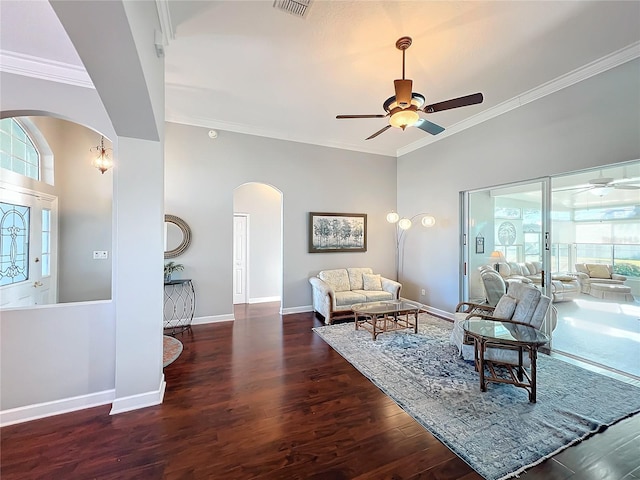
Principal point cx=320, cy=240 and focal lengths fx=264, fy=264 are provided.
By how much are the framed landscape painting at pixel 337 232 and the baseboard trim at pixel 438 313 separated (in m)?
1.72

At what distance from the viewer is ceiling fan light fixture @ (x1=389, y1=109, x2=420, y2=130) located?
99.2 inches

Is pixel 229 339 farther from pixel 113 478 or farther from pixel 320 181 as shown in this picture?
pixel 320 181

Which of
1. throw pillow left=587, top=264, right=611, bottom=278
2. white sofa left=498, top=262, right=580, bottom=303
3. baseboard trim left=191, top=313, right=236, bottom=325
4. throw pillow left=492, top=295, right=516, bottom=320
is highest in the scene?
throw pillow left=587, top=264, right=611, bottom=278

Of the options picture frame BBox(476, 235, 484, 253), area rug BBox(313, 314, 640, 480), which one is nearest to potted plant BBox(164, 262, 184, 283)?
area rug BBox(313, 314, 640, 480)

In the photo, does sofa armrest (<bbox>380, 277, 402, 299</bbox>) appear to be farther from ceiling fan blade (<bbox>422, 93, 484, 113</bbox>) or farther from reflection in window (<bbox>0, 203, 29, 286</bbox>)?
reflection in window (<bbox>0, 203, 29, 286</bbox>)

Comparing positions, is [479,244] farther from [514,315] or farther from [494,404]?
[494,404]

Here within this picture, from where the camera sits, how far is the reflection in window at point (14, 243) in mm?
3064

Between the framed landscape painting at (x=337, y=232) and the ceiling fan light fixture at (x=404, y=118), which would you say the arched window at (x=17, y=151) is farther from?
the ceiling fan light fixture at (x=404, y=118)

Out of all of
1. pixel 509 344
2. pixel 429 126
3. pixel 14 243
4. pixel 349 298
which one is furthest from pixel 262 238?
pixel 509 344

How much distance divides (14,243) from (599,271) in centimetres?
721

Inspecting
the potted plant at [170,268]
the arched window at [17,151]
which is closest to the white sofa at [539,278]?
the potted plant at [170,268]

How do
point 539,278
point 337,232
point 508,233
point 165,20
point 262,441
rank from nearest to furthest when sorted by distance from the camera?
point 262,441
point 165,20
point 539,278
point 508,233
point 337,232

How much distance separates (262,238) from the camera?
656cm

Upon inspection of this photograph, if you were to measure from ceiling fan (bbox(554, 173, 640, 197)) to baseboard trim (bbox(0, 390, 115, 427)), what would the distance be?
5666 millimetres
